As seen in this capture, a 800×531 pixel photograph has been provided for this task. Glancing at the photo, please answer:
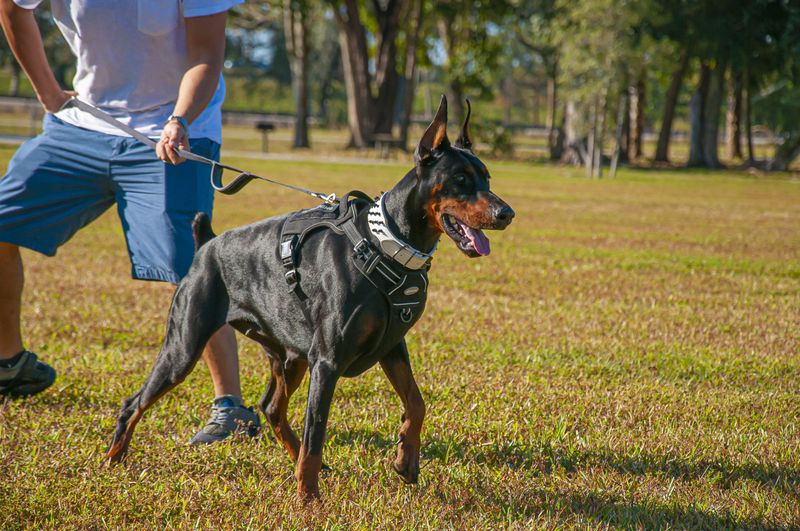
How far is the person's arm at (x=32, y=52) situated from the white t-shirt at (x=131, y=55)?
0.09 m

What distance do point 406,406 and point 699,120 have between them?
38.4 m

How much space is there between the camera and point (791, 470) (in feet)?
12.8

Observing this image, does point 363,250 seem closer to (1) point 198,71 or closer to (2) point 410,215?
(2) point 410,215

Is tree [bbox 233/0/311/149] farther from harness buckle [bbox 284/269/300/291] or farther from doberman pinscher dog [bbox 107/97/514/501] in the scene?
harness buckle [bbox 284/269/300/291]

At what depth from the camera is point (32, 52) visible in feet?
14.3

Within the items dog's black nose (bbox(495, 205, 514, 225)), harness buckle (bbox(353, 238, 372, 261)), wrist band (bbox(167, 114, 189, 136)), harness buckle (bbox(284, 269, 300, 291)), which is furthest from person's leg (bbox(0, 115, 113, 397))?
dog's black nose (bbox(495, 205, 514, 225))

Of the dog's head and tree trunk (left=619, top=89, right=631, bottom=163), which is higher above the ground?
tree trunk (left=619, top=89, right=631, bottom=163)

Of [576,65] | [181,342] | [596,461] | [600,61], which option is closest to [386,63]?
[576,65]

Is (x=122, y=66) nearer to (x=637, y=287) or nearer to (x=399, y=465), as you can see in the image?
(x=399, y=465)

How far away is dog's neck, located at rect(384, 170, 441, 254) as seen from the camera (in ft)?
10.5

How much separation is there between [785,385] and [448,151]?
3.22 m

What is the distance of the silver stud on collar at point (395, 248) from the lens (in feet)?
10.5

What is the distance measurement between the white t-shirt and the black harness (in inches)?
45.1

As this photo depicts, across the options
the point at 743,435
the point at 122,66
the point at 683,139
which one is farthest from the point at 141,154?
the point at 683,139
